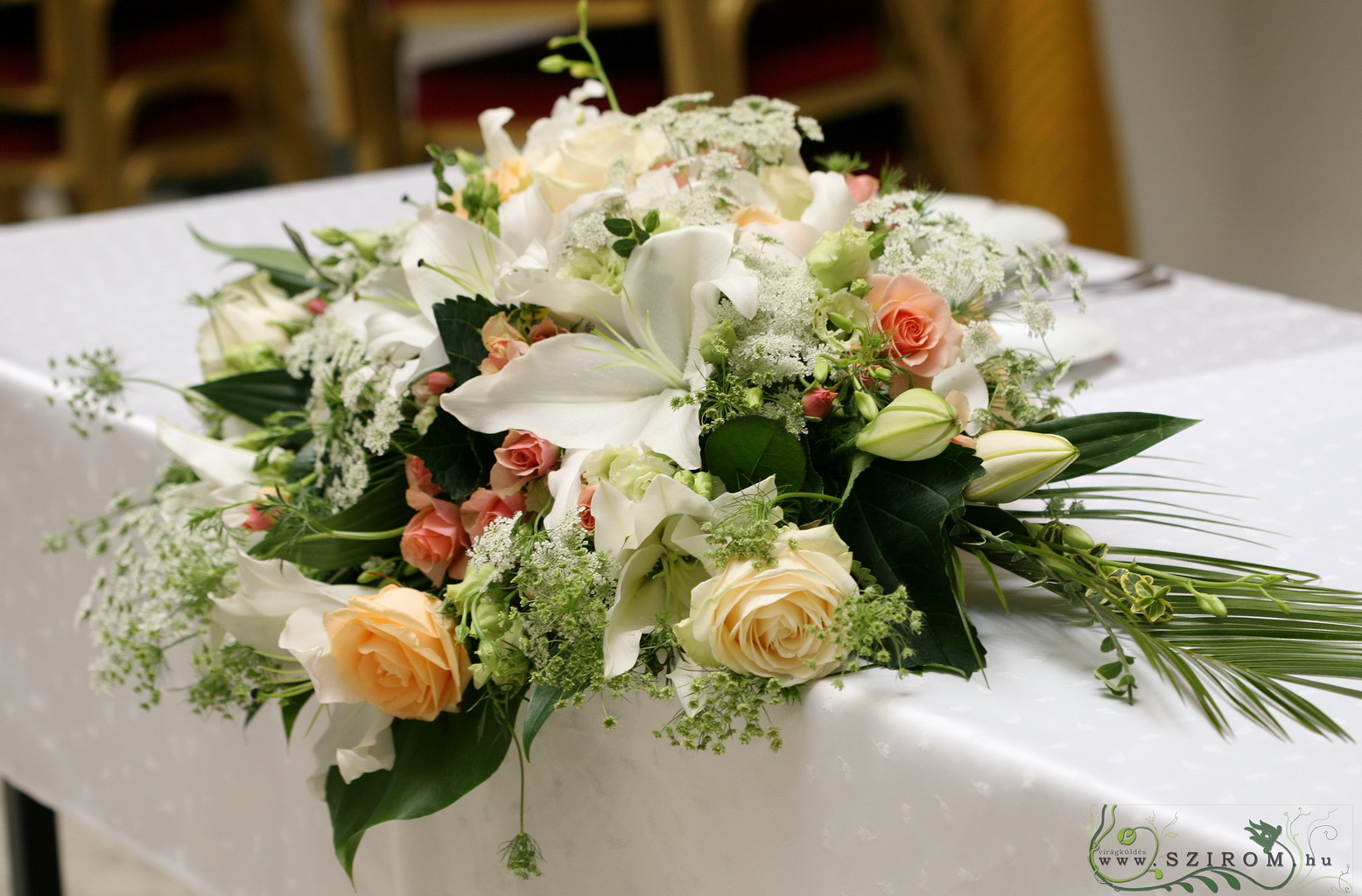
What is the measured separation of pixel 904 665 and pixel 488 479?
0.71 ft

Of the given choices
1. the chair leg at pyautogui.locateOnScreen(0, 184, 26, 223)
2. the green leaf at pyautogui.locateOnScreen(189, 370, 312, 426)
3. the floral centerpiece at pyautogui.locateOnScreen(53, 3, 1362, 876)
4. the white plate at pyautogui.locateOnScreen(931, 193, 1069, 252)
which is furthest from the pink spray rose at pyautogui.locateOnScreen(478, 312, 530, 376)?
the chair leg at pyautogui.locateOnScreen(0, 184, 26, 223)

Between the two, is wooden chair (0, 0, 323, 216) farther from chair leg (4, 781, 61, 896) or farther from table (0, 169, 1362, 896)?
chair leg (4, 781, 61, 896)

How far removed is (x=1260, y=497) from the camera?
2.31 feet

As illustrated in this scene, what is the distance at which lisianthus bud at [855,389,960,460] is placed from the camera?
1.71 ft

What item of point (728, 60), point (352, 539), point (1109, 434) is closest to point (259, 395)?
point (352, 539)

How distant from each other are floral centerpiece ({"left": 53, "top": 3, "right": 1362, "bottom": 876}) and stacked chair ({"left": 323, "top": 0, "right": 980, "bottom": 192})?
64.6 inches

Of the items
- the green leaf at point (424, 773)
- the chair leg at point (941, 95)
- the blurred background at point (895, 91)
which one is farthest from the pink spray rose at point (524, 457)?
the chair leg at point (941, 95)

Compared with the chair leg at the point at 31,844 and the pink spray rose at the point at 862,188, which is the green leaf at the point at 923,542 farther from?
the chair leg at the point at 31,844

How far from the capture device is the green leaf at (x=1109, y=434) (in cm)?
58

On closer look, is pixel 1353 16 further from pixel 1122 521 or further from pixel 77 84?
pixel 77 84

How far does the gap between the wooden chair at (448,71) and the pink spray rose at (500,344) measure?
1707 millimetres

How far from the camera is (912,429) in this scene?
1.72 feet

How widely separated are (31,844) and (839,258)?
3.89 ft

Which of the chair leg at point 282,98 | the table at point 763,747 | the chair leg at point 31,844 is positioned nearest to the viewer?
the table at point 763,747
